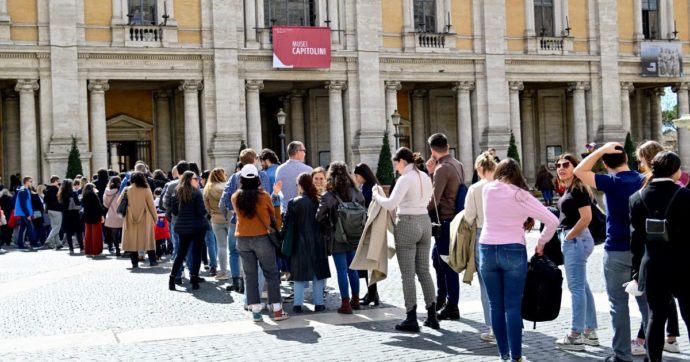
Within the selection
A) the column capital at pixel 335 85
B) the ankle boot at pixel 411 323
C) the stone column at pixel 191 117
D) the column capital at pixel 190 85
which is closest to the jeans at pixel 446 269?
the ankle boot at pixel 411 323

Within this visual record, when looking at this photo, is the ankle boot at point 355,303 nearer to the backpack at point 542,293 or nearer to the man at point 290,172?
the man at point 290,172

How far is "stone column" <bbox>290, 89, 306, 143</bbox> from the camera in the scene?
37.5 metres

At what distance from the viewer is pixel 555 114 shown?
41.8 m

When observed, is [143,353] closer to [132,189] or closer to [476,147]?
[132,189]

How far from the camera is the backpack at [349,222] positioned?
10.6 metres

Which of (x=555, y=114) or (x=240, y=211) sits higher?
(x=555, y=114)

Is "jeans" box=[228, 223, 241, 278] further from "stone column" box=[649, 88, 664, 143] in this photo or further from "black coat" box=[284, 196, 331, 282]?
"stone column" box=[649, 88, 664, 143]

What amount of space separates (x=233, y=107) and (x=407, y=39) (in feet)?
25.9

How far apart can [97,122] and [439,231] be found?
2306 cm

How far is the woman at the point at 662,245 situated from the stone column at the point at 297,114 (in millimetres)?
30854

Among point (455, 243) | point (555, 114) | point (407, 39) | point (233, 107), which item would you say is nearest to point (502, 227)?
point (455, 243)

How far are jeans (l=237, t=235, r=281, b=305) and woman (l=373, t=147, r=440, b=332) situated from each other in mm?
1741

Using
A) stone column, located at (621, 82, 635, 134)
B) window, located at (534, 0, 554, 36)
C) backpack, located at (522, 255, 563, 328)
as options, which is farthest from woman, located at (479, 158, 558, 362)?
stone column, located at (621, 82, 635, 134)

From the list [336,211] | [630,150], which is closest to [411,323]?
[336,211]
